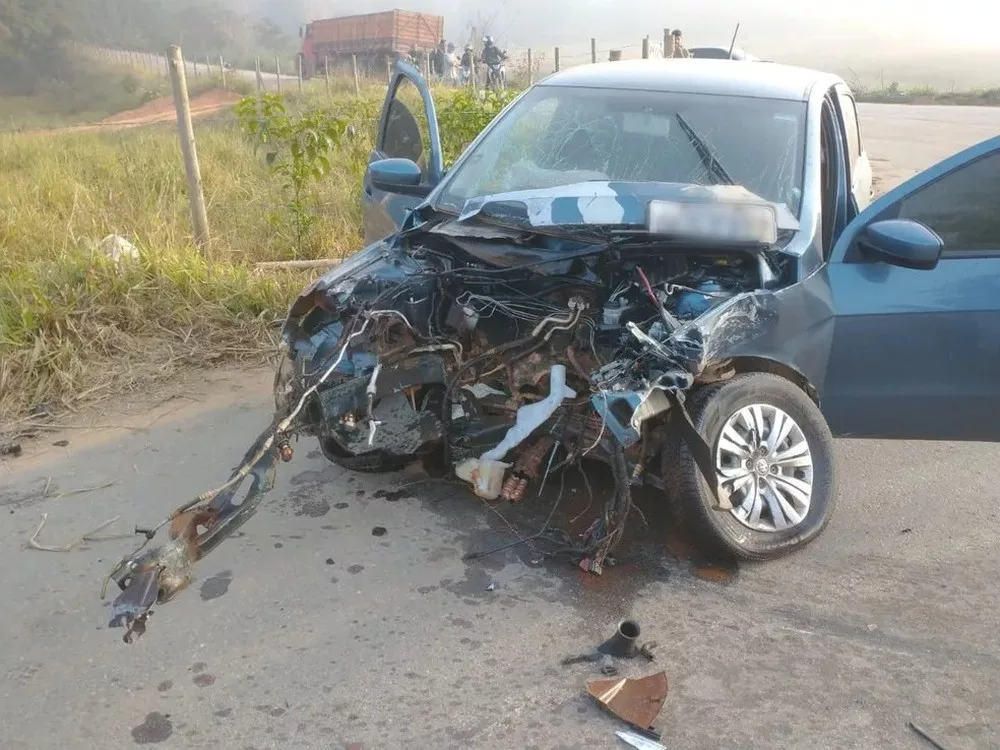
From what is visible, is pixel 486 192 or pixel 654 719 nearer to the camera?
pixel 654 719

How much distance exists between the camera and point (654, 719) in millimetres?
2430

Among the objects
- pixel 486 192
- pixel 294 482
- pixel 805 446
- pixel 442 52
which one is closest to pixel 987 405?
pixel 805 446

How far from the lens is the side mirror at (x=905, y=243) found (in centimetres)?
312

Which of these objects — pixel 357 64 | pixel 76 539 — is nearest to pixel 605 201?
pixel 76 539

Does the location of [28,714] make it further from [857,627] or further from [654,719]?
[857,627]

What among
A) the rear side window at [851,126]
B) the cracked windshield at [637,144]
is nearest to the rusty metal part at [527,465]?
the cracked windshield at [637,144]

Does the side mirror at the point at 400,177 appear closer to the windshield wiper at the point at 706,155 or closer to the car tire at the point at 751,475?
the windshield wiper at the point at 706,155

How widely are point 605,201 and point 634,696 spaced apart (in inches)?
70.7

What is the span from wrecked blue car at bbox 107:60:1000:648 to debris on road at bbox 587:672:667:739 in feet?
1.89

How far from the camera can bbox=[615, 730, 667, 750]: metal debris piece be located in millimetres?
2336

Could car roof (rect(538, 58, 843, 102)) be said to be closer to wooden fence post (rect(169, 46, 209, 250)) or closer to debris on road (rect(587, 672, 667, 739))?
debris on road (rect(587, 672, 667, 739))

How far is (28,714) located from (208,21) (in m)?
54.2

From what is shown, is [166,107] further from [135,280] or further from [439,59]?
[135,280]

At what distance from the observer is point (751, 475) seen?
311 cm
